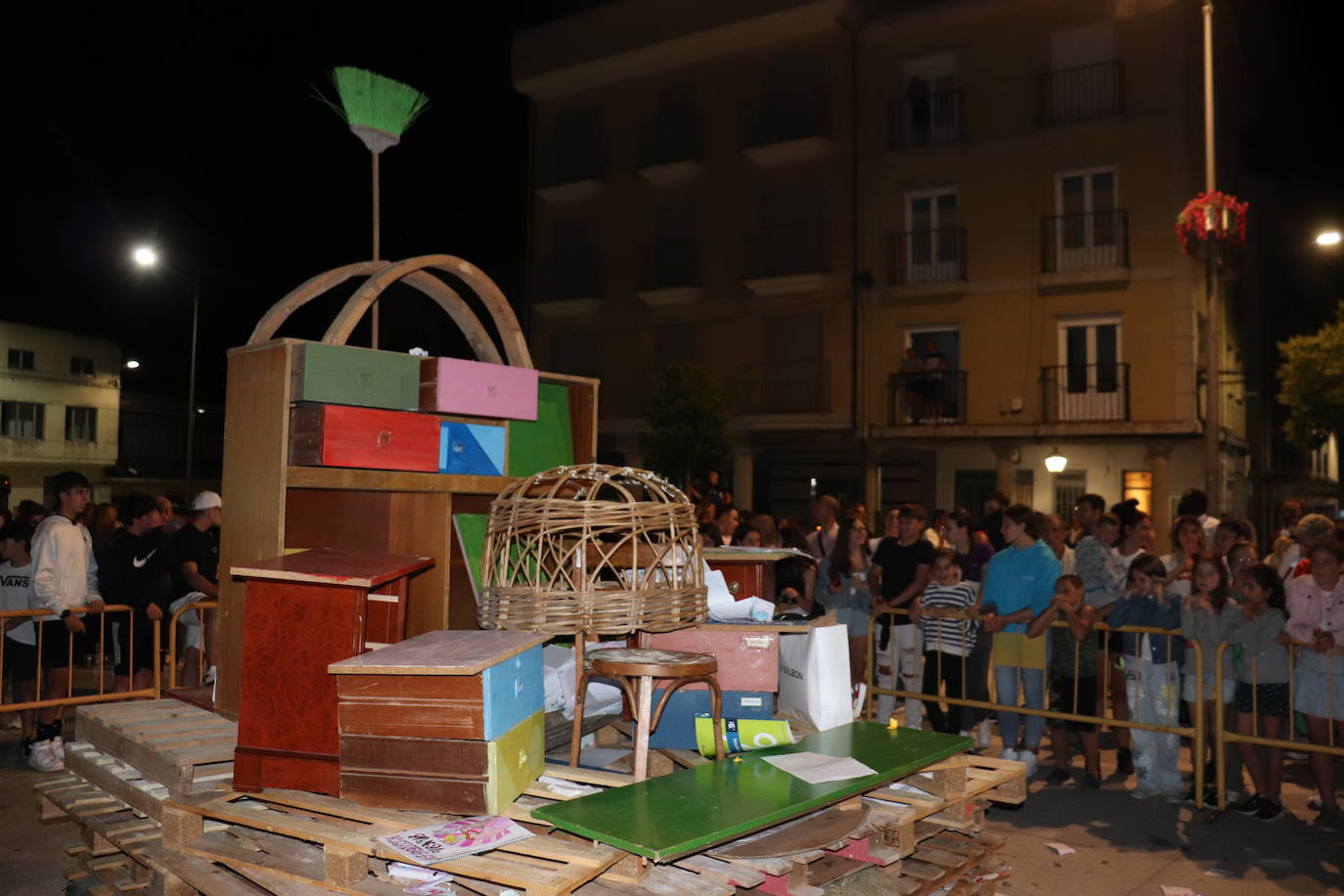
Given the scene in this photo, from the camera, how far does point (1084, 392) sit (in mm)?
20094

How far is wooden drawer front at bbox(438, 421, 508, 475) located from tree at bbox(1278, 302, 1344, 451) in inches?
905

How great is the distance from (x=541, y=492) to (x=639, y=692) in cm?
131

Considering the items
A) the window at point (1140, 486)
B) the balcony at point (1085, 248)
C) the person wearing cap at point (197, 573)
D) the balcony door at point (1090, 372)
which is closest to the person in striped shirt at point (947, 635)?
the person wearing cap at point (197, 573)

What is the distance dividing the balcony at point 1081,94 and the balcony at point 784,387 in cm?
666

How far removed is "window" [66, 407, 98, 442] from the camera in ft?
137

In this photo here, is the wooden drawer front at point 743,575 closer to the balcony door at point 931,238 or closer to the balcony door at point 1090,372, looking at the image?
the balcony door at point 1090,372

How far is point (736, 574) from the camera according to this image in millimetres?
5465

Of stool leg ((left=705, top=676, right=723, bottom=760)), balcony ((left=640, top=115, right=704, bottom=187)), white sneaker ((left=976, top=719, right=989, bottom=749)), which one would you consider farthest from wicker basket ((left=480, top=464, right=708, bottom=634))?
balcony ((left=640, top=115, right=704, bottom=187))

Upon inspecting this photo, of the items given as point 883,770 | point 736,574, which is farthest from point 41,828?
point 883,770

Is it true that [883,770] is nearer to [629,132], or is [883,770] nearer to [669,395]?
[669,395]

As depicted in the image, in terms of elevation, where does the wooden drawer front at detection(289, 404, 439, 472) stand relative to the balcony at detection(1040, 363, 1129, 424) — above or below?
below

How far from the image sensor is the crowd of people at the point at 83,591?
767 centimetres

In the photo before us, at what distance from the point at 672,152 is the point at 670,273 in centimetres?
286

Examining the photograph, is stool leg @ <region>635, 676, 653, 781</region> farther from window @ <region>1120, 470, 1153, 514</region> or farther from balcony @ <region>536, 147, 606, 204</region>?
balcony @ <region>536, 147, 606, 204</region>
